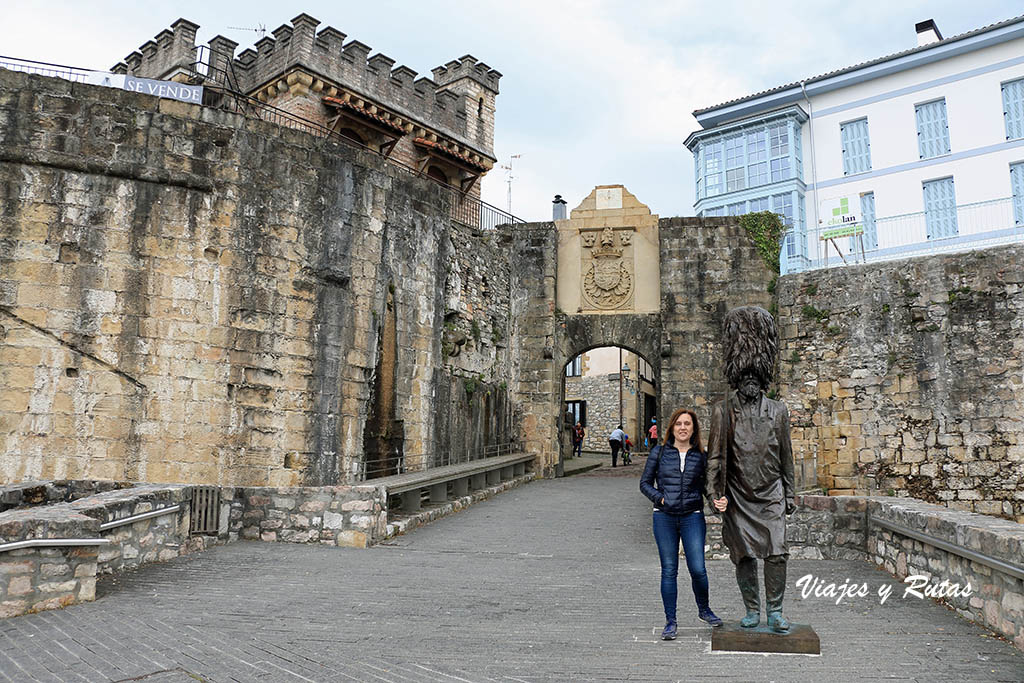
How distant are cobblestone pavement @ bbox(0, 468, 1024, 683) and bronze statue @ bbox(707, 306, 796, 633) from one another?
387 millimetres

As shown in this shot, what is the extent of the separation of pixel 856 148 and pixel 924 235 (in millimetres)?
4232

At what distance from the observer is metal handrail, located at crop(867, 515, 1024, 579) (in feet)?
13.4

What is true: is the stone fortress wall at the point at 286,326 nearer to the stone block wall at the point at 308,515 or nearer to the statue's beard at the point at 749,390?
the stone block wall at the point at 308,515

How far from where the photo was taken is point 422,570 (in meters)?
6.68

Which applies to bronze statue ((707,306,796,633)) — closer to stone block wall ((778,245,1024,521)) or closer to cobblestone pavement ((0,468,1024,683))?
cobblestone pavement ((0,468,1024,683))

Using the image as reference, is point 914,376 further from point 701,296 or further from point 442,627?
point 442,627

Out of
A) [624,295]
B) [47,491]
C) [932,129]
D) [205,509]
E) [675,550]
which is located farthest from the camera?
[932,129]

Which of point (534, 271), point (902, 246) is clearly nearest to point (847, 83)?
point (902, 246)

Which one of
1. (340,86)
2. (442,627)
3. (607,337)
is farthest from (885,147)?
(442,627)

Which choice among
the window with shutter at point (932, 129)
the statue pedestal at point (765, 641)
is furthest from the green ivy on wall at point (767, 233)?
the statue pedestal at point (765, 641)

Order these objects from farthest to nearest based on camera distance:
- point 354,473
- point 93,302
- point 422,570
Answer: point 354,473
point 93,302
point 422,570

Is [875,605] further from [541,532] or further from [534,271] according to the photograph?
[534,271]

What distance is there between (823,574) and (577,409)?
75.8 feet

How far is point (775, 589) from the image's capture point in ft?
13.1
